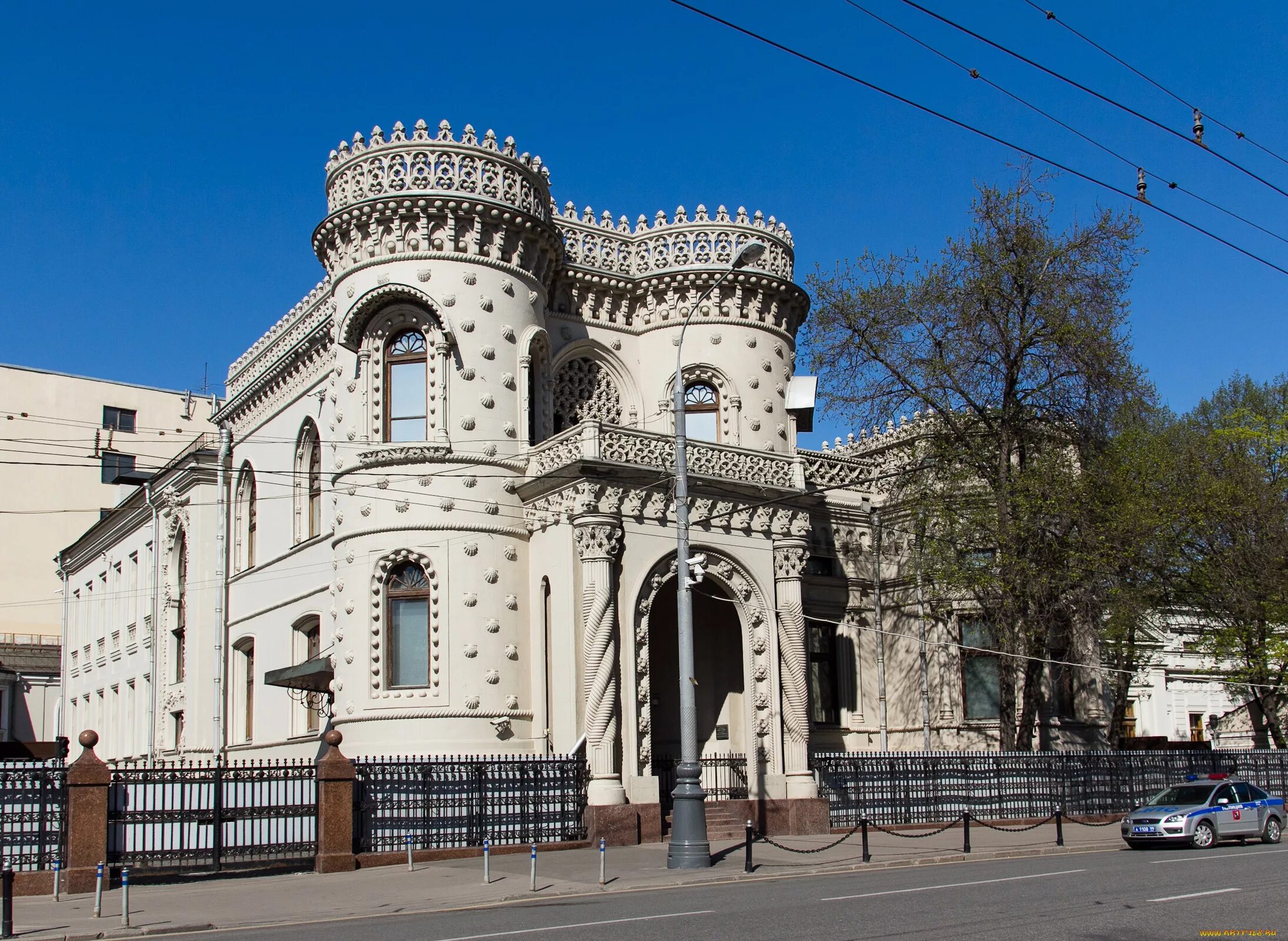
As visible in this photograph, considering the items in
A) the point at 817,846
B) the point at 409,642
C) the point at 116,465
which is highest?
the point at 116,465

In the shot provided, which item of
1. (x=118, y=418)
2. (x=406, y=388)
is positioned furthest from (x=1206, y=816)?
(x=118, y=418)

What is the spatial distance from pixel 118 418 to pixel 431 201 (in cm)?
3573

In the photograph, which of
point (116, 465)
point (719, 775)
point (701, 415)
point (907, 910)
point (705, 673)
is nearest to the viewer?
point (907, 910)

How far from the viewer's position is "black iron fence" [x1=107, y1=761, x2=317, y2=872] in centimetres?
2019

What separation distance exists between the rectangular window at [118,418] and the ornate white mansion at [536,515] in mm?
23861

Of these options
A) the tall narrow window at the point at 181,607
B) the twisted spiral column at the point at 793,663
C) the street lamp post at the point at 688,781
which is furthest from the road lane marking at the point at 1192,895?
the tall narrow window at the point at 181,607

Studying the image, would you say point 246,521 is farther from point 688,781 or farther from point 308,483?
point 688,781

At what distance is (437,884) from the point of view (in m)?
19.4

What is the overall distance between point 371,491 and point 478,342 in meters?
3.78

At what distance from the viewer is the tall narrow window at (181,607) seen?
37.9 meters

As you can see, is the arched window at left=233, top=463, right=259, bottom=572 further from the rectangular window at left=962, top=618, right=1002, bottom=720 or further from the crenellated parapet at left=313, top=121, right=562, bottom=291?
the rectangular window at left=962, top=618, right=1002, bottom=720

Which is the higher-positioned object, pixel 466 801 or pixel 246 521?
pixel 246 521

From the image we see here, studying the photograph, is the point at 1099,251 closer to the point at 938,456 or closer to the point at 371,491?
the point at 938,456

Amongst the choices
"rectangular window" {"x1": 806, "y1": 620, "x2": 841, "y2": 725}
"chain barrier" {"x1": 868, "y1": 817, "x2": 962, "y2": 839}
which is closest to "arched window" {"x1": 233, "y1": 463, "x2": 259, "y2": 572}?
"rectangular window" {"x1": 806, "y1": 620, "x2": 841, "y2": 725}
